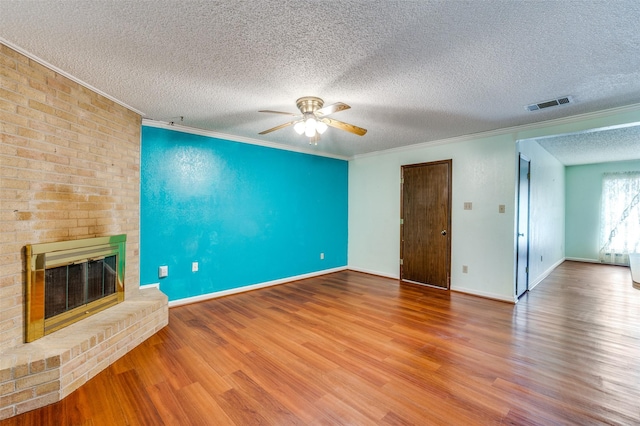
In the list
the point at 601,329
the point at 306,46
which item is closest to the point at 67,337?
the point at 306,46

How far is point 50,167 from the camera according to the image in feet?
7.48

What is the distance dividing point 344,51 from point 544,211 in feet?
18.2

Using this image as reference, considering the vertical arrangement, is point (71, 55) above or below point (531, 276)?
above

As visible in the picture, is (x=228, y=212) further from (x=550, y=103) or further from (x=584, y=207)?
(x=584, y=207)

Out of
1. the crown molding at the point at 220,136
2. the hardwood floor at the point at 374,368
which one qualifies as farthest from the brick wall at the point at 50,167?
the hardwood floor at the point at 374,368

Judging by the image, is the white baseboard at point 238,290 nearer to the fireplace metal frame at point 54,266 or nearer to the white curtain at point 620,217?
the fireplace metal frame at point 54,266

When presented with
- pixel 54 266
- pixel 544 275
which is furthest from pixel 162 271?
pixel 544 275

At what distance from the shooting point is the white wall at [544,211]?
473cm

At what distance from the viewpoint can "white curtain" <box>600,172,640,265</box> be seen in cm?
637

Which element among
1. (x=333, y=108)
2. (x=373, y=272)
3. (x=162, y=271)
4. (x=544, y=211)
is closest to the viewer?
(x=333, y=108)

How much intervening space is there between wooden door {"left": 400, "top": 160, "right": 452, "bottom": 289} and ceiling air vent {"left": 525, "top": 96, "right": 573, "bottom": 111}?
1526 mm

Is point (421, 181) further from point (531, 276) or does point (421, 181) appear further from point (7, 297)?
point (7, 297)

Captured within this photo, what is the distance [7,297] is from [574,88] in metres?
4.82

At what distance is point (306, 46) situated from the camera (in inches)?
76.5
